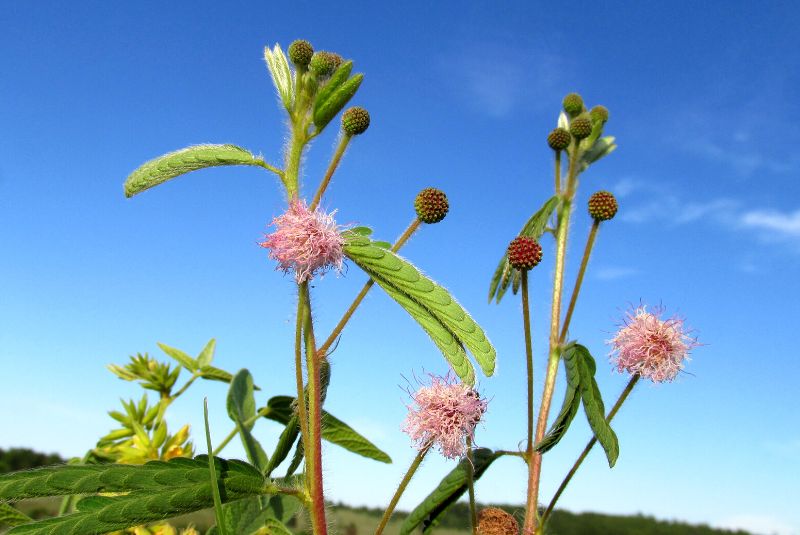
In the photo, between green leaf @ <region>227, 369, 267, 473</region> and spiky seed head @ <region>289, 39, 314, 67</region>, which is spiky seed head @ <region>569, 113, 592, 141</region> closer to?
spiky seed head @ <region>289, 39, 314, 67</region>

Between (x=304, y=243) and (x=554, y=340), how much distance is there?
1037mm

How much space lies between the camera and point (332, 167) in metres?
1.67

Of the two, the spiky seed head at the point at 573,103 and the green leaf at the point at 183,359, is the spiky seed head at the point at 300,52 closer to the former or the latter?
the spiky seed head at the point at 573,103

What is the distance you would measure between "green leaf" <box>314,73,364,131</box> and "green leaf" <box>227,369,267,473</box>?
1.29 m

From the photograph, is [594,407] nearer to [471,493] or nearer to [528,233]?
[471,493]

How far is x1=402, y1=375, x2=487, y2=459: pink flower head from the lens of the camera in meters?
1.68

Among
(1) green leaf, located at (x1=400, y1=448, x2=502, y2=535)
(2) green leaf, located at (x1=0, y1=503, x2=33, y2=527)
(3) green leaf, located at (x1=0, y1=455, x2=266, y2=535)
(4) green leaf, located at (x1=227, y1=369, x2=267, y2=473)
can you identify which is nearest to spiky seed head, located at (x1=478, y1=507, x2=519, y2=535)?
(1) green leaf, located at (x1=400, y1=448, x2=502, y2=535)

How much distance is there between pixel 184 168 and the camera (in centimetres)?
158

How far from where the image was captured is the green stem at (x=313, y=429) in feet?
4.95

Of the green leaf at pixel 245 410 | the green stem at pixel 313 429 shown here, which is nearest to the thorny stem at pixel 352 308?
the green stem at pixel 313 429

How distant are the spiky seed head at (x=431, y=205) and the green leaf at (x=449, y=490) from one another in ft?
2.29

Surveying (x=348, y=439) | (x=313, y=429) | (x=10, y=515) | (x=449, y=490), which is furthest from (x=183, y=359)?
(x=313, y=429)

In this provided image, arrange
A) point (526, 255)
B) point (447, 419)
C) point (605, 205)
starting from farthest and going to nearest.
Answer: point (605, 205) < point (526, 255) < point (447, 419)

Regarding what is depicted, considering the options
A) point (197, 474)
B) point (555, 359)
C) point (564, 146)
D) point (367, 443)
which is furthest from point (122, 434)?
point (564, 146)
